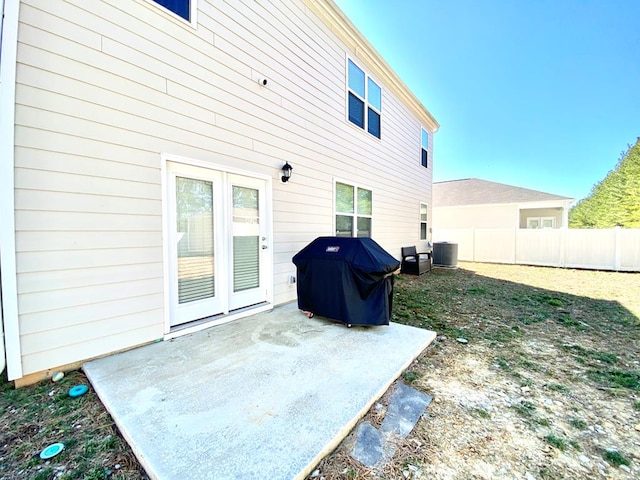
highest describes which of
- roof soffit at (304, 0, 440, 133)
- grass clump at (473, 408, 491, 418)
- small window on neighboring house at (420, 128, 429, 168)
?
roof soffit at (304, 0, 440, 133)

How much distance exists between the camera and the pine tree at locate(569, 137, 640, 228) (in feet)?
50.1

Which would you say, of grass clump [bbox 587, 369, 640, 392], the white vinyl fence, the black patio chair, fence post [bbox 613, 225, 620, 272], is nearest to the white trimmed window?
grass clump [bbox 587, 369, 640, 392]

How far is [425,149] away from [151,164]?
964cm

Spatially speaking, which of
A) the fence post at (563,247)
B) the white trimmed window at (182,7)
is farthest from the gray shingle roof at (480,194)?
the white trimmed window at (182,7)

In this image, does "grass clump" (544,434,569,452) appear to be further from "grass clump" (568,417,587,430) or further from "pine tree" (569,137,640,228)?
"pine tree" (569,137,640,228)

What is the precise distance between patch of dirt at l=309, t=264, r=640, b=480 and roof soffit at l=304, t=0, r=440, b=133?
558cm

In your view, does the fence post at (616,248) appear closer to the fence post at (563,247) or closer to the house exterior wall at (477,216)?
the fence post at (563,247)

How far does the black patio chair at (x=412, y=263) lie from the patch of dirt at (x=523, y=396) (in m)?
3.32

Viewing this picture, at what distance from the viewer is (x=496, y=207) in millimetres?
15734

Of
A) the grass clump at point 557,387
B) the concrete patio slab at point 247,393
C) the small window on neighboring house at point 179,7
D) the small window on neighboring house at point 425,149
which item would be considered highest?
the small window on neighboring house at point 425,149

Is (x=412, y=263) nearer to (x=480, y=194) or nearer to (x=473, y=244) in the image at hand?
(x=473, y=244)

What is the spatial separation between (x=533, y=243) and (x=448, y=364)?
408 inches

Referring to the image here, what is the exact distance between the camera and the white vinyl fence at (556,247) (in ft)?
28.3

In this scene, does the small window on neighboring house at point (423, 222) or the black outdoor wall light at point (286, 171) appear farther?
the small window on neighboring house at point (423, 222)
